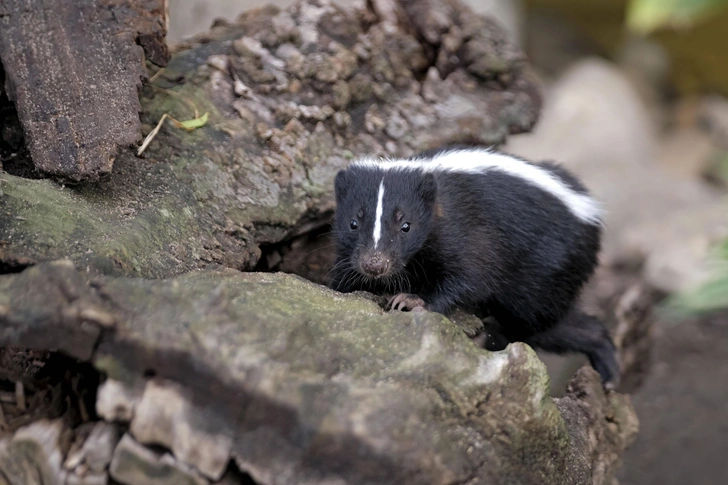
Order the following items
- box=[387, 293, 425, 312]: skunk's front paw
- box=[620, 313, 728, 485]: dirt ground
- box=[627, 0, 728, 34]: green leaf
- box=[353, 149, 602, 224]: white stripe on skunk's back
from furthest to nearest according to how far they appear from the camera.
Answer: box=[620, 313, 728, 485]: dirt ground
box=[353, 149, 602, 224]: white stripe on skunk's back
box=[387, 293, 425, 312]: skunk's front paw
box=[627, 0, 728, 34]: green leaf

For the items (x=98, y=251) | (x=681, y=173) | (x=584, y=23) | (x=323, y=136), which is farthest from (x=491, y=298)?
(x=584, y=23)

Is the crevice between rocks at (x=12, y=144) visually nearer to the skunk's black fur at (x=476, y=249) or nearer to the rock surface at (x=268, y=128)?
the rock surface at (x=268, y=128)

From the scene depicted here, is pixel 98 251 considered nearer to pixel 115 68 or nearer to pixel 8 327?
pixel 8 327

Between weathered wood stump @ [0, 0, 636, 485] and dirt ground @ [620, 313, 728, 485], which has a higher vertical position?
weathered wood stump @ [0, 0, 636, 485]

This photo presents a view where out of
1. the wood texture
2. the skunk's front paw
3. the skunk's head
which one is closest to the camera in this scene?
the wood texture

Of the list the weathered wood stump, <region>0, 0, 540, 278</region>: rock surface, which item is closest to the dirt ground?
the weathered wood stump

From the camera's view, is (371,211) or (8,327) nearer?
(8,327)

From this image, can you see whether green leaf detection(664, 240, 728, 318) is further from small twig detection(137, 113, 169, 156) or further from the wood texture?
small twig detection(137, 113, 169, 156)
